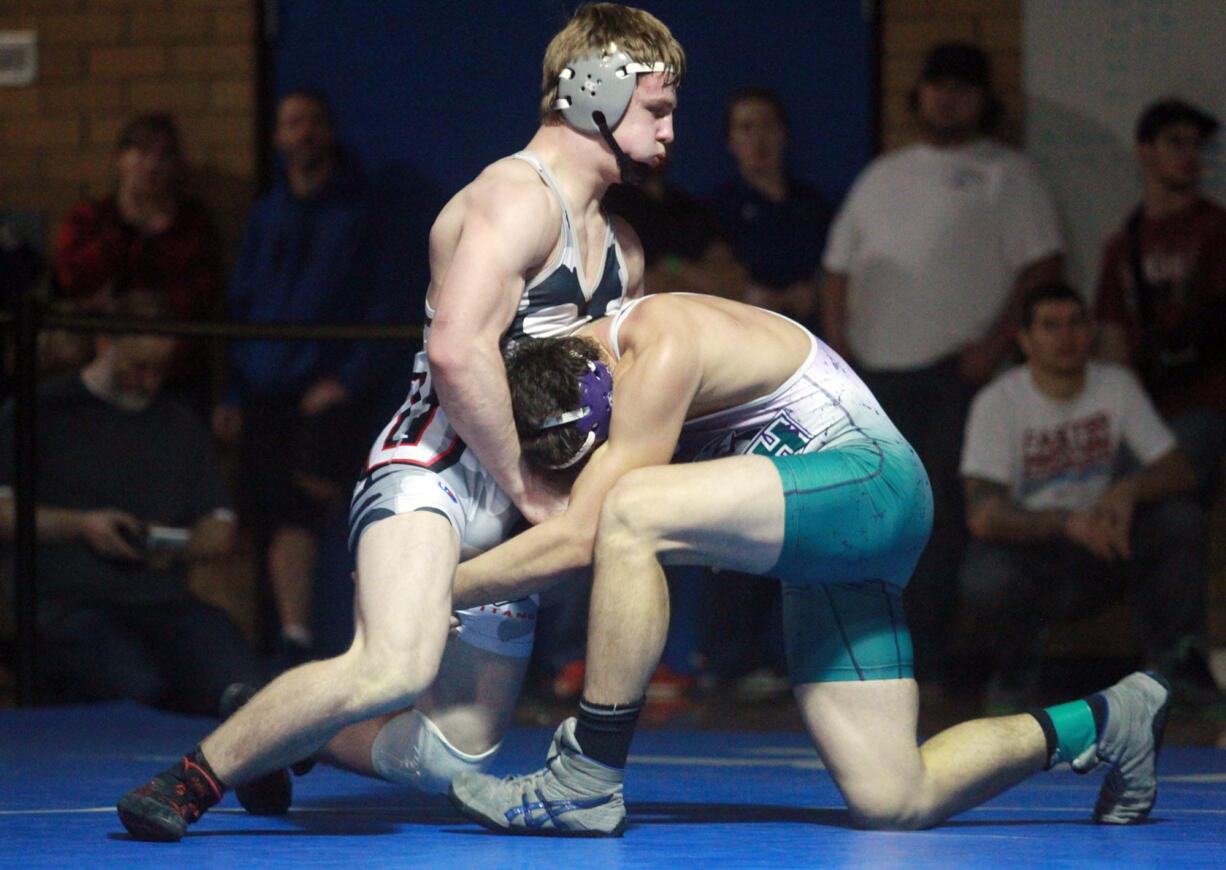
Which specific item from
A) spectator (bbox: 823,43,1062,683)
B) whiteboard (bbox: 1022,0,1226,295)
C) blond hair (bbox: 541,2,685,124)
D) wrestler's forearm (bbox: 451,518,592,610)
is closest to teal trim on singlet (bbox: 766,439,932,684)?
wrestler's forearm (bbox: 451,518,592,610)

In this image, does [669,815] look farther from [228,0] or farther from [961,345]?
[228,0]

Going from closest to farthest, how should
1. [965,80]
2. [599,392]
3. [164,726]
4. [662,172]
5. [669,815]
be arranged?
[599,392] → [669,815] → [164,726] → [965,80] → [662,172]

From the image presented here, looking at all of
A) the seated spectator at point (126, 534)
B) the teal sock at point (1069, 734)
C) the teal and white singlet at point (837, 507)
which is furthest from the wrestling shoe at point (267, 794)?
the seated spectator at point (126, 534)

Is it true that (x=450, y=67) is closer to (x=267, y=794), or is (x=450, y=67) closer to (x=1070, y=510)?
(x=1070, y=510)

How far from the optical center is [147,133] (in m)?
6.97

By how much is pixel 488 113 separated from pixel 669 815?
439 centimetres

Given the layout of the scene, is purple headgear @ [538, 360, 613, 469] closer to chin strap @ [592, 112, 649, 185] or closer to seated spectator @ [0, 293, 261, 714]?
chin strap @ [592, 112, 649, 185]

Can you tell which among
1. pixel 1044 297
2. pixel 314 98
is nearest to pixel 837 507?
A: pixel 1044 297

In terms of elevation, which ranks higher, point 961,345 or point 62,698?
point 961,345

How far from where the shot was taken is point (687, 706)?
6.12 metres

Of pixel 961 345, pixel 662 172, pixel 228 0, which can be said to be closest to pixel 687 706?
pixel 961 345

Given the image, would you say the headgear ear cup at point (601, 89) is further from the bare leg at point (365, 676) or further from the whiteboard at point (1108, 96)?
the whiteboard at point (1108, 96)

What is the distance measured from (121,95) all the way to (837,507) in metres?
5.14

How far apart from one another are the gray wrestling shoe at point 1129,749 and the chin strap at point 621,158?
4.29ft
